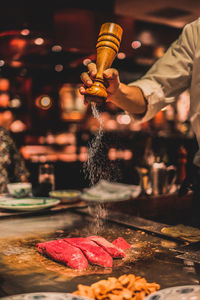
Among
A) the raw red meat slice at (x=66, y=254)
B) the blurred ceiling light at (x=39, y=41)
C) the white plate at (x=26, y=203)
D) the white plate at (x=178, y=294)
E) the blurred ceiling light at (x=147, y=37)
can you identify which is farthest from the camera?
the blurred ceiling light at (x=147, y=37)

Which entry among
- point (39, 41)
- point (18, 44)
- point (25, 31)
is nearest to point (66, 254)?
point (25, 31)

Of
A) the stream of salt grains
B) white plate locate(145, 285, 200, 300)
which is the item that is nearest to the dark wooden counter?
the stream of salt grains

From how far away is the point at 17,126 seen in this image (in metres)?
9.18

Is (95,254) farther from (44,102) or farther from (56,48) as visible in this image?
(44,102)

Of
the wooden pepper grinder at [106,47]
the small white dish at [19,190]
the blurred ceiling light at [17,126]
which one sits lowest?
the small white dish at [19,190]

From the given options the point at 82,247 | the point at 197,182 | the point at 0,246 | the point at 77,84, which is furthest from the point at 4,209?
the point at 77,84

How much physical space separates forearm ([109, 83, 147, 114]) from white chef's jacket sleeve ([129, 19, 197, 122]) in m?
0.05

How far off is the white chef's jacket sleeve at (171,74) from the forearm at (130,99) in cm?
5

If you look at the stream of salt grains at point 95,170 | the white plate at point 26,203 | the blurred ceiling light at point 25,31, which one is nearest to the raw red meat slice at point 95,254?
the stream of salt grains at point 95,170

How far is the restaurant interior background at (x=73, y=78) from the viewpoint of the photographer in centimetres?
475

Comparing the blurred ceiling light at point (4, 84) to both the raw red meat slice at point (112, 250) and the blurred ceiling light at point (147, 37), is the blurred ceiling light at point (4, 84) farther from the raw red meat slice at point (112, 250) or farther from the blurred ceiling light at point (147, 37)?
the raw red meat slice at point (112, 250)

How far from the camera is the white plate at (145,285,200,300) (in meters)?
0.93

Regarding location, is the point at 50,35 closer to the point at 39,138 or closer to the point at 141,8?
the point at 141,8

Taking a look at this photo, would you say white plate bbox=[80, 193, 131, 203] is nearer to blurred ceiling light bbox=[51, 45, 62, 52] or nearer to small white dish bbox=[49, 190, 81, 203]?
small white dish bbox=[49, 190, 81, 203]
